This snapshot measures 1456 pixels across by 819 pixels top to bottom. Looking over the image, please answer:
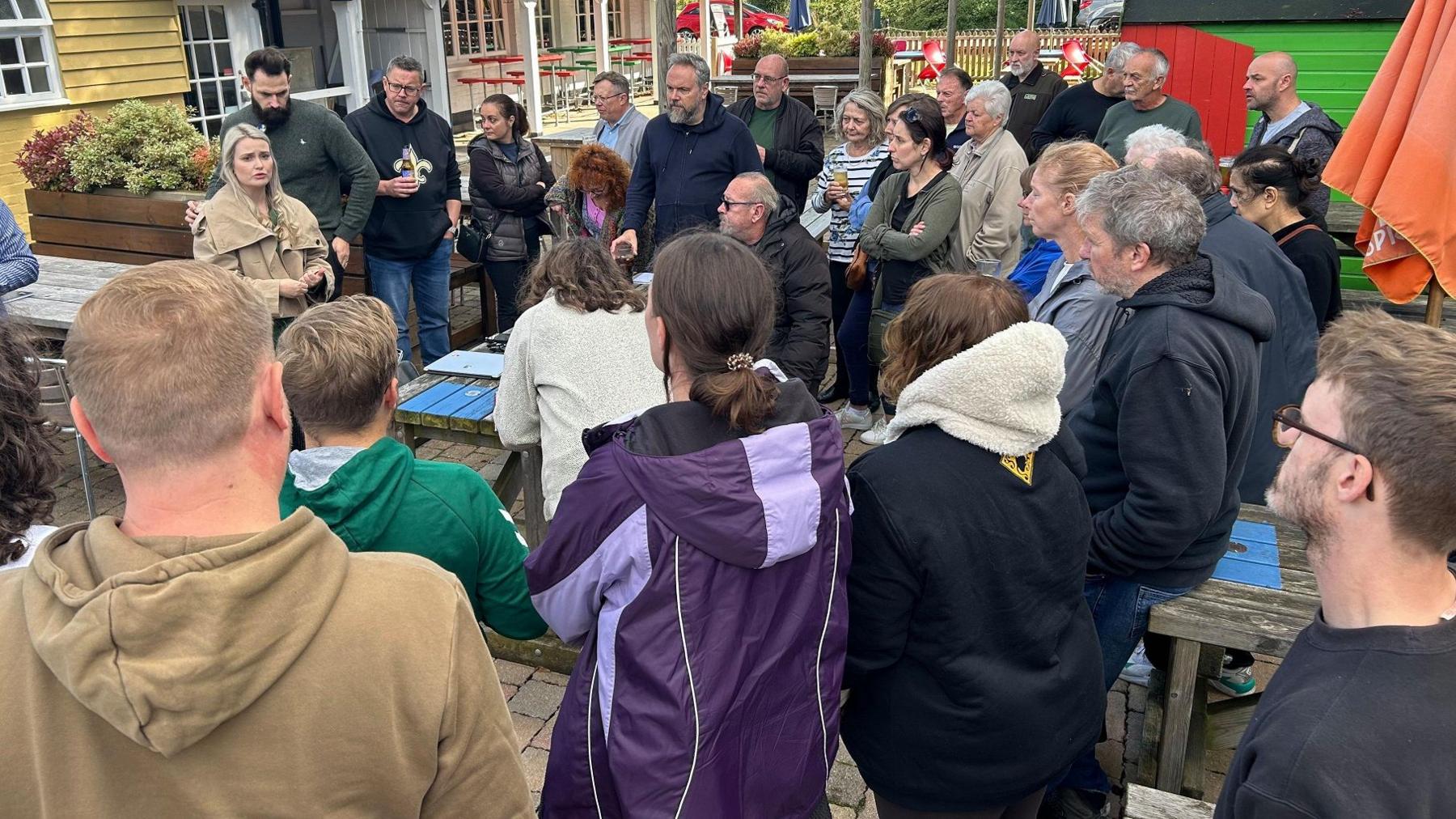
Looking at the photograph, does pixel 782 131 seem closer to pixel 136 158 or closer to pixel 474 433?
pixel 474 433

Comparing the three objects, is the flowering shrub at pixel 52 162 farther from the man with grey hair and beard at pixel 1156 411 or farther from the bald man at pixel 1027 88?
the man with grey hair and beard at pixel 1156 411

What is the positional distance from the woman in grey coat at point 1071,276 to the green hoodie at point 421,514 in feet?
5.31

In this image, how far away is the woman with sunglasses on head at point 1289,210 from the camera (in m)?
3.96

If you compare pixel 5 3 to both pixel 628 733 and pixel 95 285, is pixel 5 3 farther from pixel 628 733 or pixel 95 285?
pixel 628 733

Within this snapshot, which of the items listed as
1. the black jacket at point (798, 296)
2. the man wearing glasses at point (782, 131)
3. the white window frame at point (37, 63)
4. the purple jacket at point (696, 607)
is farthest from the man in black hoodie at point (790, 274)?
the white window frame at point (37, 63)

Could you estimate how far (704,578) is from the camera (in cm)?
177

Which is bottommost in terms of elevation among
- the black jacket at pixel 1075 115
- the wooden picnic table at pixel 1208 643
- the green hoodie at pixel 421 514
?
the wooden picnic table at pixel 1208 643

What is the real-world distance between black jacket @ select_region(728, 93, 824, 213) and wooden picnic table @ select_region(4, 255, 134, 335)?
3.76 m

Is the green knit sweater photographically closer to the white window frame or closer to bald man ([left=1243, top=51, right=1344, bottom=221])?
bald man ([left=1243, top=51, right=1344, bottom=221])

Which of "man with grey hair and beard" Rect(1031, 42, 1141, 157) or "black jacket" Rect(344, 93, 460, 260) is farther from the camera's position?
"man with grey hair and beard" Rect(1031, 42, 1141, 157)

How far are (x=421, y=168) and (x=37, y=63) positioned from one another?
6.28 meters

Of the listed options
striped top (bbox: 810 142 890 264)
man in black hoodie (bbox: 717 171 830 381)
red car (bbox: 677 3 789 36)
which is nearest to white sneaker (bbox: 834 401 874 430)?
striped top (bbox: 810 142 890 264)

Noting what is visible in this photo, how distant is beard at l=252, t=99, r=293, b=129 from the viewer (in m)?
5.22

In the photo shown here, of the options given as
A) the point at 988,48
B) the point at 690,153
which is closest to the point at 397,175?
the point at 690,153
